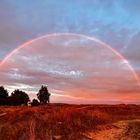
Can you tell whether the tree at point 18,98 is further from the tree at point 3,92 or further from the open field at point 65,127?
the open field at point 65,127

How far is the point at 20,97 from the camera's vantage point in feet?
272

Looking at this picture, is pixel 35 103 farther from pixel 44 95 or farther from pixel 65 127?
pixel 65 127

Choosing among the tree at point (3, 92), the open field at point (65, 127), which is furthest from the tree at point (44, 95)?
A: the open field at point (65, 127)

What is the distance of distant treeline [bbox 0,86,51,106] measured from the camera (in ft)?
251

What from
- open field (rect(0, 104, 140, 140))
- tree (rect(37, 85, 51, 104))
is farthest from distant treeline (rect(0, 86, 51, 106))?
open field (rect(0, 104, 140, 140))

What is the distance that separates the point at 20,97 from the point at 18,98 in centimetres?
263

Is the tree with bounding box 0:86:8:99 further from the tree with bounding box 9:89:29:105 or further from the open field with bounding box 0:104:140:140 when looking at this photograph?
the open field with bounding box 0:104:140:140

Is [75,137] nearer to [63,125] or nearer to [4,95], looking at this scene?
[63,125]

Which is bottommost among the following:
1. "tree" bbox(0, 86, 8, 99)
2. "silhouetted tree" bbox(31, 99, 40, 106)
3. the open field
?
the open field

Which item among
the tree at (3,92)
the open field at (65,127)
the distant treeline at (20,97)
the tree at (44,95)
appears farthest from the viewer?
the tree at (44,95)

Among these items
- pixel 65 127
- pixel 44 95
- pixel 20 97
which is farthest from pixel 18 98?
pixel 65 127

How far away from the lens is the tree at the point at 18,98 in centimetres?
7705

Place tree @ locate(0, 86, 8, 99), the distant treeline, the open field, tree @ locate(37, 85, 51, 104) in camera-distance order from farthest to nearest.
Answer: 1. tree @ locate(37, 85, 51, 104)
2. tree @ locate(0, 86, 8, 99)
3. the distant treeline
4. the open field

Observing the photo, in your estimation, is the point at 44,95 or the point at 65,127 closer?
the point at 65,127
